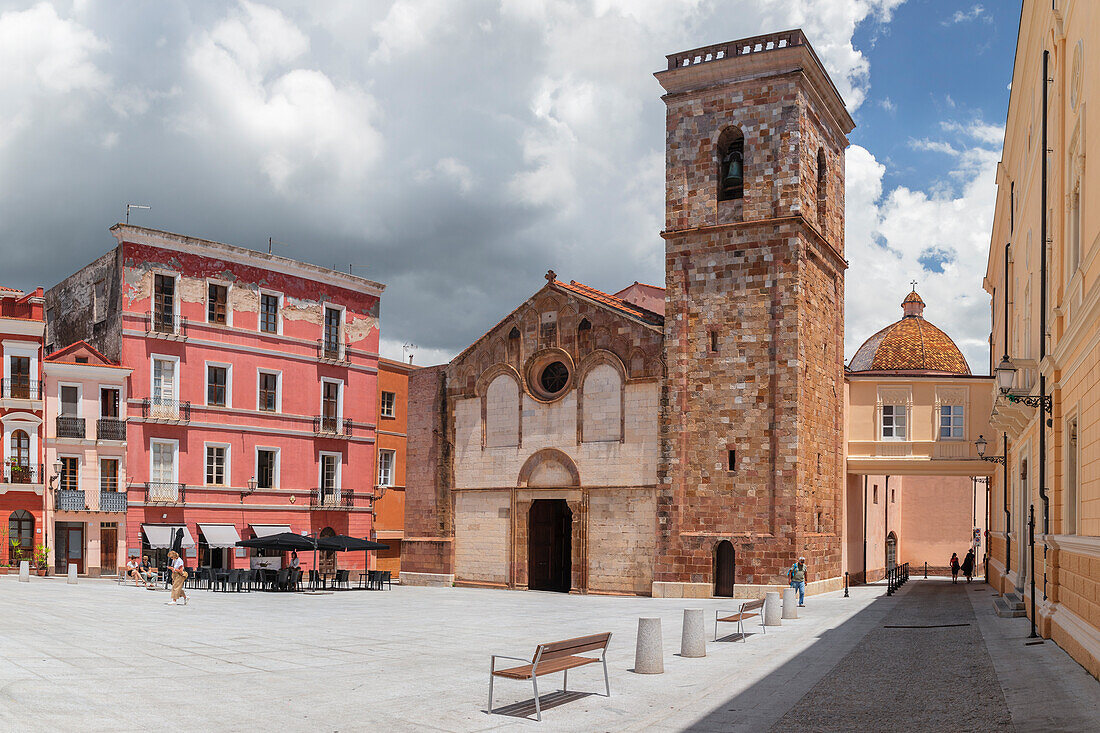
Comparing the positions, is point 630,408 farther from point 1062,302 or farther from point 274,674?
point 274,674

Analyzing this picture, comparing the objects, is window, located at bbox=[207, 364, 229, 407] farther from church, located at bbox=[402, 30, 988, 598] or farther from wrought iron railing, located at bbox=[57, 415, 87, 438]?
church, located at bbox=[402, 30, 988, 598]

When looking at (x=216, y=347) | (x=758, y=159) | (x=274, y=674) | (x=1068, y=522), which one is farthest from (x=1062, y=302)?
(x=216, y=347)

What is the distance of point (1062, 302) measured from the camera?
56.0ft

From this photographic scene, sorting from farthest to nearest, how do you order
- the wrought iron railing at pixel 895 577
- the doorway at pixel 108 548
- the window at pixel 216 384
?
the window at pixel 216 384
the doorway at pixel 108 548
the wrought iron railing at pixel 895 577

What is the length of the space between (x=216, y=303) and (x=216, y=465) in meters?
6.68

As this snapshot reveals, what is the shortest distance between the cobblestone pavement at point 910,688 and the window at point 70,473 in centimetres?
3093

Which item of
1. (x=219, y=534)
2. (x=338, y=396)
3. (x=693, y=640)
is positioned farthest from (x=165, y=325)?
(x=693, y=640)

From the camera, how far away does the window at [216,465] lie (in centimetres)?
4312

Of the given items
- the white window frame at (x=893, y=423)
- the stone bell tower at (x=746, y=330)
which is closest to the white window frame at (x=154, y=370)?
the stone bell tower at (x=746, y=330)

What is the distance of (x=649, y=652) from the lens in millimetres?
15016

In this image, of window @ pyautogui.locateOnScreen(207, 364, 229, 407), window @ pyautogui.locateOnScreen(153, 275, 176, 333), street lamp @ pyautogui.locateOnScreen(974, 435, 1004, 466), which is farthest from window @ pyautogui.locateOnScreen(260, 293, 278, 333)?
street lamp @ pyautogui.locateOnScreen(974, 435, 1004, 466)

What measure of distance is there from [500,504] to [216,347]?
14155 mm

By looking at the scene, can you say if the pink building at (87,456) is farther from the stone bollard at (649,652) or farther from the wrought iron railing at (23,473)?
the stone bollard at (649,652)

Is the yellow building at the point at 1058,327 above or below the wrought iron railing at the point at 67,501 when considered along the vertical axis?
above
